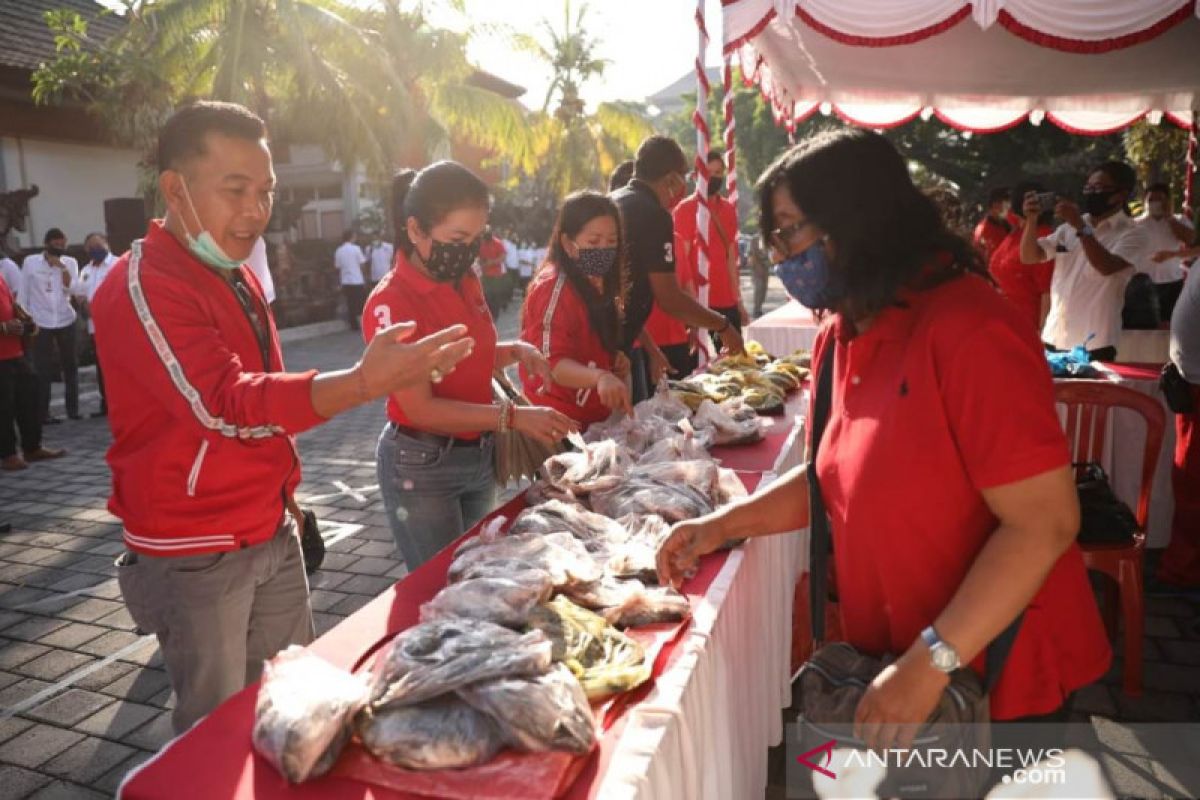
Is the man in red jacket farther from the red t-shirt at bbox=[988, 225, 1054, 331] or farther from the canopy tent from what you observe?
the red t-shirt at bbox=[988, 225, 1054, 331]

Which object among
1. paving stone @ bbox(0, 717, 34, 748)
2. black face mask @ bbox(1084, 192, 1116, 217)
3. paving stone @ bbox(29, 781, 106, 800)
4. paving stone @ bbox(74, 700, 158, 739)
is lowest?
paving stone @ bbox(29, 781, 106, 800)

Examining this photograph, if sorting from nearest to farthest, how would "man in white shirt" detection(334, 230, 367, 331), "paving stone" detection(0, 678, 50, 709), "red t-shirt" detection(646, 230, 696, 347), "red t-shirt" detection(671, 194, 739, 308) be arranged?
"paving stone" detection(0, 678, 50, 709) < "red t-shirt" detection(646, 230, 696, 347) < "red t-shirt" detection(671, 194, 739, 308) < "man in white shirt" detection(334, 230, 367, 331)

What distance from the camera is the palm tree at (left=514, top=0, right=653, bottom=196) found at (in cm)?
2981

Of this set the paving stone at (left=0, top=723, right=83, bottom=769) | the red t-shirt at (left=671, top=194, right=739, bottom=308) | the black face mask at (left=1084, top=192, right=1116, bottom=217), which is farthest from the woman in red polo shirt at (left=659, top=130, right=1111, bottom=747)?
the black face mask at (left=1084, top=192, right=1116, bottom=217)

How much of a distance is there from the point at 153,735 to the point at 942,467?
3.36 metres

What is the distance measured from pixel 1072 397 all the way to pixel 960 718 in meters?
2.94

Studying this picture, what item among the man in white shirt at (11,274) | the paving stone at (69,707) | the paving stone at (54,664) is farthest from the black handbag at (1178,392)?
the man in white shirt at (11,274)

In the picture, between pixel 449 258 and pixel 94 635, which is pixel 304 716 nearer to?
pixel 449 258

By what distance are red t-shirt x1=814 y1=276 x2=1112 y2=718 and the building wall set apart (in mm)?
15793

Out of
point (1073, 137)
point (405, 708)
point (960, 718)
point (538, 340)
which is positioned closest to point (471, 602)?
point (405, 708)

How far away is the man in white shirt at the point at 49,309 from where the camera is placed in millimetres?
9461

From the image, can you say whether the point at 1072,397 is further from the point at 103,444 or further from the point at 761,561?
the point at 103,444

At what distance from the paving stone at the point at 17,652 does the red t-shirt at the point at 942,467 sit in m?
4.15

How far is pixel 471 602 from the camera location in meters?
1.93
